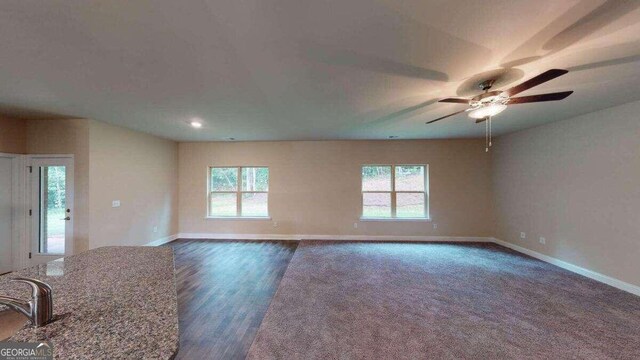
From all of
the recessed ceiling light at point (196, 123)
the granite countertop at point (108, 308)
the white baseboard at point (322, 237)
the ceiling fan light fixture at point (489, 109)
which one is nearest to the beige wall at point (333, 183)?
the white baseboard at point (322, 237)

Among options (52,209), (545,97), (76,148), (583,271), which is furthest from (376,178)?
(52,209)

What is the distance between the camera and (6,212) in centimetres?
386

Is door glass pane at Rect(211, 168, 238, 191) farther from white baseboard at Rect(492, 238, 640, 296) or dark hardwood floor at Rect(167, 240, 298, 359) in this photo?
white baseboard at Rect(492, 238, 640, 296)

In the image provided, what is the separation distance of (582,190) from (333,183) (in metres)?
4.46

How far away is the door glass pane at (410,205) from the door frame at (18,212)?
7249 mm

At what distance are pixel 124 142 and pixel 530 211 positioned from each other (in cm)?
813

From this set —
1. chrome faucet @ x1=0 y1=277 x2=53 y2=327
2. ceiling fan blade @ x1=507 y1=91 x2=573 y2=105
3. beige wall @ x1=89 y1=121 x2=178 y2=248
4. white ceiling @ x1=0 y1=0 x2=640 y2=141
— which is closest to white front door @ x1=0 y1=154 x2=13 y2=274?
white ceiling @ x1=0 y1=0 x2=640 y2=141

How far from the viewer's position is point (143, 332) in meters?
0.86

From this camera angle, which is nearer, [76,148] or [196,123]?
[76,148]

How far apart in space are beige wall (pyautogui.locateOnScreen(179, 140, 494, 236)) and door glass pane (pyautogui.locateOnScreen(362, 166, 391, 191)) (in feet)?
0.64

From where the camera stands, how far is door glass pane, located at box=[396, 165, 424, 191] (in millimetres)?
6062

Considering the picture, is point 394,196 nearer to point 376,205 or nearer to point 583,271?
point 376,205

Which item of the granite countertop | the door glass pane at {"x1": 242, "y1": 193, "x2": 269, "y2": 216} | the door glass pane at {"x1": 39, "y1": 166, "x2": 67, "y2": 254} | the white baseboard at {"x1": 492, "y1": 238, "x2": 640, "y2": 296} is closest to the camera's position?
the granite countertop

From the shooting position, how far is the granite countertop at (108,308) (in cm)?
79
